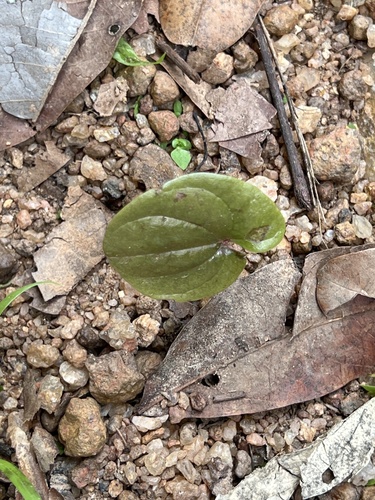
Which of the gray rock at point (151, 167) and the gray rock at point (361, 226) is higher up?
the gray rock at point (151, 167)

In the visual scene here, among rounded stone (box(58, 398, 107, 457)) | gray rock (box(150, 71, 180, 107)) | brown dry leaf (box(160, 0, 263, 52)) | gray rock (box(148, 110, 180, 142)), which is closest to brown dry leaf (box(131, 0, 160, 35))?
brown dry leaf (box(160, 0, 263, 52))

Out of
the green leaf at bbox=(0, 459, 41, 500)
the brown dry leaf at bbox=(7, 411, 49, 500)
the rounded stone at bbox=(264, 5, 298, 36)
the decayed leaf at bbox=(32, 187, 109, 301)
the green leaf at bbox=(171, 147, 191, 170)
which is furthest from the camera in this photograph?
the rounded stone at bbox=(264, 5, 298, 36)

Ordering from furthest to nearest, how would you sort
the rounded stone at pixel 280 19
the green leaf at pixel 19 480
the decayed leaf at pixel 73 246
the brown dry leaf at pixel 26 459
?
1. the rounded stone at pixel 280 19
2. the decayed leaf at pixel 73 246
3. the brown dry leaf at pixel 26 459
4. the green leaf at pixel 19 480

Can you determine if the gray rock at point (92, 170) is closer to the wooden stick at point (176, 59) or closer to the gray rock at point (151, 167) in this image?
the gray rock at point (151, 167)

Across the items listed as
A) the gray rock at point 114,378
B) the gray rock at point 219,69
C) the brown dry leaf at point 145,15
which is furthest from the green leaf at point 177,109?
the gray rock at point 114,378

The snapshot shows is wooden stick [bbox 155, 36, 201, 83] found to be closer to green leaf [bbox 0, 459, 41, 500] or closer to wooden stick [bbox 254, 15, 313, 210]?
wooden stick [bbox 254, 15, 313, 210]

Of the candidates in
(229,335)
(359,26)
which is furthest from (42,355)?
(359,26)
